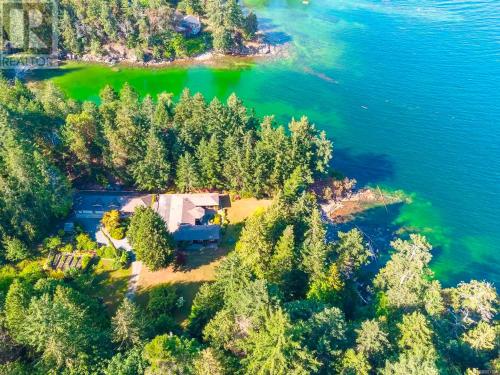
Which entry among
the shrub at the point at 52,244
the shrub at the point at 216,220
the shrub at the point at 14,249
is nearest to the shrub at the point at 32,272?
the shrub at the point at 14,249

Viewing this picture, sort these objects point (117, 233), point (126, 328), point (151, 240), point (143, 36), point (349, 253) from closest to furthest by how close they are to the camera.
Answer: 1. point (126, 328)
2. point (349, 253)
3. point (151, 240)
4. point (117, 233)
5. point (143, 36)

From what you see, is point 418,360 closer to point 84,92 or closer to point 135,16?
point 84,92

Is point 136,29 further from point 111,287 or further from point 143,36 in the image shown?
point 111,287

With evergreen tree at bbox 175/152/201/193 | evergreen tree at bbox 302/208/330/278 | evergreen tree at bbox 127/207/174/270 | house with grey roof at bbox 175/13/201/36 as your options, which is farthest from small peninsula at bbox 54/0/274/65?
evergreen tree at bbox 302/208/330/278

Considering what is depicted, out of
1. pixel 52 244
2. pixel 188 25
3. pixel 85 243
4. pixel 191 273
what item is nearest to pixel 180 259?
pixel 191 273

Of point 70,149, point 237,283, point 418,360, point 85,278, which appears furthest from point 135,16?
point 418,360

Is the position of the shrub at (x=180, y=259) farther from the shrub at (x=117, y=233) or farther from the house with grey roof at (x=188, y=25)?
the house with grey roof at (x=188, y=25)
